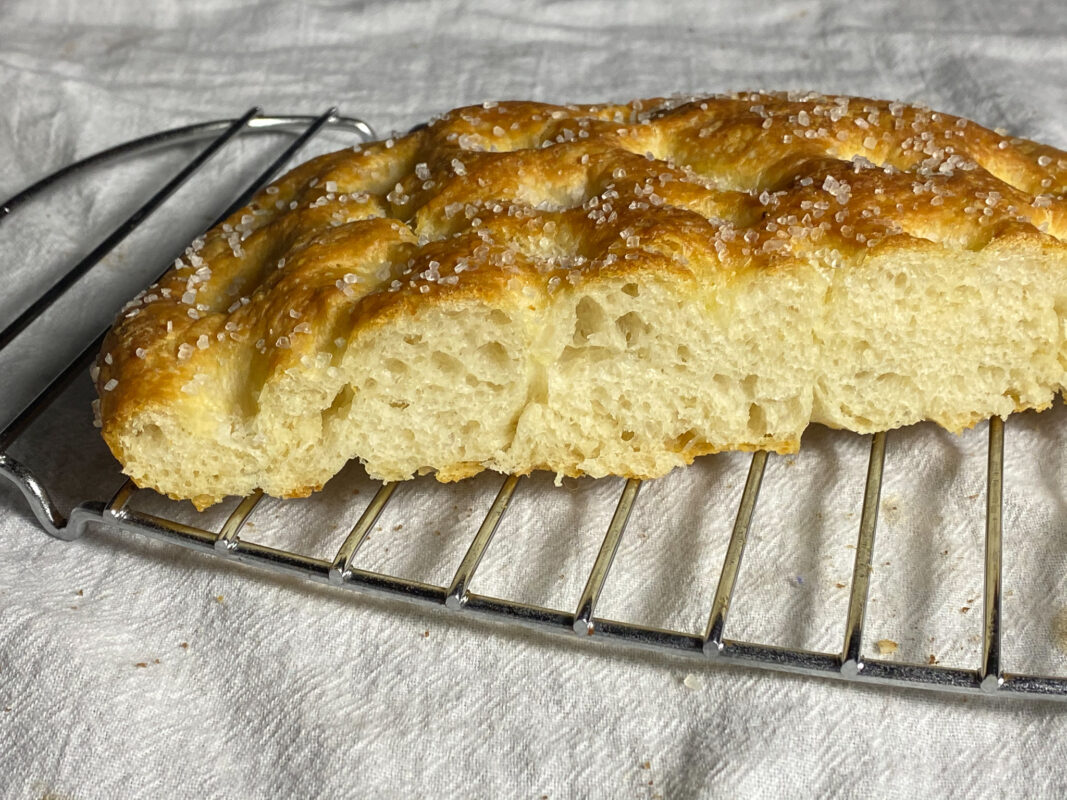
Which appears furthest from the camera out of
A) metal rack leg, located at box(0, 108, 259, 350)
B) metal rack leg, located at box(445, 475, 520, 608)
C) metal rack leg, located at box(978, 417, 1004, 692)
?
metal rack leg, located at box(0, 108, 259, 350)

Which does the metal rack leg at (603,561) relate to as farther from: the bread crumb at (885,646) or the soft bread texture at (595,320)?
the bread crumb at (885,646)

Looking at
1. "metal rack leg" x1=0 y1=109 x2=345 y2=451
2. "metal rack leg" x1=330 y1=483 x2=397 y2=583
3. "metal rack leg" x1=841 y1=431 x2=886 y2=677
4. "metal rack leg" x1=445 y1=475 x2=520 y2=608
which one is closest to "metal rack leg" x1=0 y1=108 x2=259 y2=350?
"metal rack leg" x1=0 y1=109 x2=345 y2=451

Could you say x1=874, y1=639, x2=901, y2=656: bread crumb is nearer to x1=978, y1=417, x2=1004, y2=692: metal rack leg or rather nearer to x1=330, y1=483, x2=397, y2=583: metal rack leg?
x1=978, y1=417, x2=1004, y2=692: metal rack leg

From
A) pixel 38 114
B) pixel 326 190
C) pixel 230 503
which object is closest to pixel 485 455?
pixel 230 503

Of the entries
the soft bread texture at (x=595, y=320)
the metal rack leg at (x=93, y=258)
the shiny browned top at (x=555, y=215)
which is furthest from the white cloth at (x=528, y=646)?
the shiny browned top at (x=555, y=215)

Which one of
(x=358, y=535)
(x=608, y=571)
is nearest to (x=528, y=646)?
(x=608, y=571)

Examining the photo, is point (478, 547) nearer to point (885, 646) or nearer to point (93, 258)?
point (885, 646)
